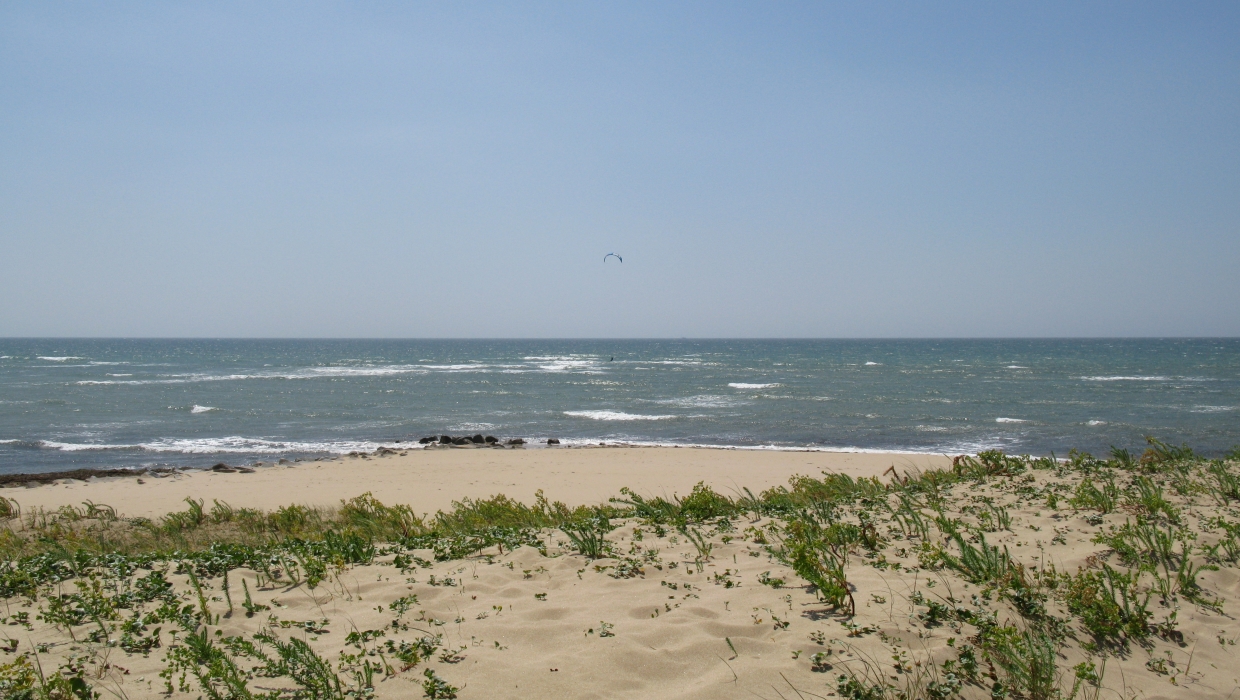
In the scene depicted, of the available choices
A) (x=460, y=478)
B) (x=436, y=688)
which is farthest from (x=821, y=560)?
(x=460, y=478)

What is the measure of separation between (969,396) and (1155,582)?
34484 millimetres

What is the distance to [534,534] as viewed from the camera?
6.98m

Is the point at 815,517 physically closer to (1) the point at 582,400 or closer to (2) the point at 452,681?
(2) the point at 452,681

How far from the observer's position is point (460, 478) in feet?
53.5

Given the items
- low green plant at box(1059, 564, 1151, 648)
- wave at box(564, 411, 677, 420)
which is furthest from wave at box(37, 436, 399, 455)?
low green plant at box(1059, 564, 1151, 648)

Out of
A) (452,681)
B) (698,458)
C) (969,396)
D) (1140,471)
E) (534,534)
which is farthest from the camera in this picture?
(969,396)

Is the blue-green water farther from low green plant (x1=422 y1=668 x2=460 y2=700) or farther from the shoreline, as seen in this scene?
low green plant (x1=422 y1=668 x2=460 y2=700)

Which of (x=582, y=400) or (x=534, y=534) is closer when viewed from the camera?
(x=534, y=534)

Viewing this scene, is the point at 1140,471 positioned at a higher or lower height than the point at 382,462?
higher

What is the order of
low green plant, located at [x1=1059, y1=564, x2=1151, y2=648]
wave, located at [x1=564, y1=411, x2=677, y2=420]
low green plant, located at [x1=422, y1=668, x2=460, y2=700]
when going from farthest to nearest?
1. wave, located at [x1=564, y1=411, x2=677, y2=420]
2. low green plant, located at [x1=1059, y1=564, x2=1151, y2=648]
3. low green plant, located at [x1=422, y1=668, x2=460, y2=700]

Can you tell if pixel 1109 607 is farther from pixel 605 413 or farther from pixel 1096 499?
pixel 605 413

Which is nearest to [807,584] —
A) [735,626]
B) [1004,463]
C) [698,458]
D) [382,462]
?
[735,626]

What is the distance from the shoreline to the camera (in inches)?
537

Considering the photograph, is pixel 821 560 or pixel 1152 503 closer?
pixel 821 560
